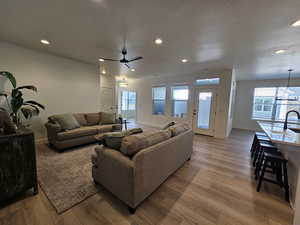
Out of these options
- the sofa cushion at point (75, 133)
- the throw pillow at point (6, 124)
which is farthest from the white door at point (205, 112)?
the throw pillow at point (6, 124)

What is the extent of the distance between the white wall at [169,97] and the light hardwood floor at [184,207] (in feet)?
9.51

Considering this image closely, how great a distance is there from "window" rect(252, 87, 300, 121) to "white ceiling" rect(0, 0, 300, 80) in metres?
3.41

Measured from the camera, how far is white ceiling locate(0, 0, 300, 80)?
5.72 feet

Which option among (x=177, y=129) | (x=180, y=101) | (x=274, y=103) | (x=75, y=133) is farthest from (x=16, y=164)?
(x=274, y=103)

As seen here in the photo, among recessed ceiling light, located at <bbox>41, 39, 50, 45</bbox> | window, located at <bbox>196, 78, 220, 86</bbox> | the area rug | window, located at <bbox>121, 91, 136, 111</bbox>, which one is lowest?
the area rug

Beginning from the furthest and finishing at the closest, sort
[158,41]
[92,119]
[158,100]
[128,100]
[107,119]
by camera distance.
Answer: [128,100]
[158,100]
[107,119]
[92,119]
[158,41]

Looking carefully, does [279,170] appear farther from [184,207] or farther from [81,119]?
[81,119]

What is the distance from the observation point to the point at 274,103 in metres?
6.11

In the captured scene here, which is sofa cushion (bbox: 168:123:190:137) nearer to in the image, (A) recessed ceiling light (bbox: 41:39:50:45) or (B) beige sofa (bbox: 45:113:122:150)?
(B) beige sofa (bbox: 45:113:122:150)

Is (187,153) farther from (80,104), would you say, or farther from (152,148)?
(80,104)

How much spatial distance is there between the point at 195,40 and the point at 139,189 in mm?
2915

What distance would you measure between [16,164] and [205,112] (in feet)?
18.2

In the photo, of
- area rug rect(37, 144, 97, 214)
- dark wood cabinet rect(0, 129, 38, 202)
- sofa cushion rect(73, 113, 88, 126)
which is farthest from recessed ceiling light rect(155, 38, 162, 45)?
sofa cushion rect(73, 113, 88, 126)

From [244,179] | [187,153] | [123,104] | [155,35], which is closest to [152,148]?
[187,153]
